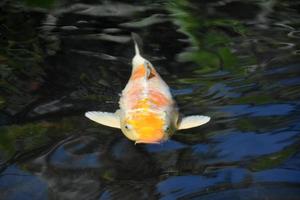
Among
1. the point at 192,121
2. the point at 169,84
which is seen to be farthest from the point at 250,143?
the point at 169,84

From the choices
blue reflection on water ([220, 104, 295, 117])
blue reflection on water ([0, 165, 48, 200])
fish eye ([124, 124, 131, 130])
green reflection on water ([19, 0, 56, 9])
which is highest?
fish eye ([124, 124, 131, 130])

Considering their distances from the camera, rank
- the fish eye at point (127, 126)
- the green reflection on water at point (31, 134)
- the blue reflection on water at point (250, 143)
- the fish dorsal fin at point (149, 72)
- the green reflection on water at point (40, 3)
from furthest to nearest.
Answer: the green reflection on water at point (40, 3) < the fish dorsal fin at point (149, 72) < the green reflection on water at point (31, 134) < the blue reflection on water at point (250, 143) < the fish eye at point (127, 126)

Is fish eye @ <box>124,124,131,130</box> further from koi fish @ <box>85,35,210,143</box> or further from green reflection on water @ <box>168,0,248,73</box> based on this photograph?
green reflection on water @ <box>168,0,248,73</box>

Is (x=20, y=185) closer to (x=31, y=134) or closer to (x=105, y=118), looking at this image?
(x=31, y=134)

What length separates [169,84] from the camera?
4895mm

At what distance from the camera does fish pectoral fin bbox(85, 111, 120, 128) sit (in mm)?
4052

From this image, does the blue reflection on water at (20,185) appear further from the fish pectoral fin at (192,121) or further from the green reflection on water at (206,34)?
the green reflection on water at (206,34)

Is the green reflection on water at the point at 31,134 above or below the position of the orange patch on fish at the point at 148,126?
below

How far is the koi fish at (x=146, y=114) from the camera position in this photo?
3639 mm

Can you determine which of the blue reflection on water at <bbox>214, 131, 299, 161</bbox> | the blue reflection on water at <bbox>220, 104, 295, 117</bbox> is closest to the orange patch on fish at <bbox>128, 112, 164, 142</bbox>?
the blue reflection on water at <bbox>214, 131, 299, 161</bbox>

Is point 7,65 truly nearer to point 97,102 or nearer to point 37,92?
point 37,92

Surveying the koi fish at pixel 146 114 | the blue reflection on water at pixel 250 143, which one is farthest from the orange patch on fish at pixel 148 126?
the blue reflection on water at pixel 250 143

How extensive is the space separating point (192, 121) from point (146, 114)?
435 millimetres

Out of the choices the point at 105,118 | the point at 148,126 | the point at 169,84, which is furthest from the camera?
the point at 169,84
